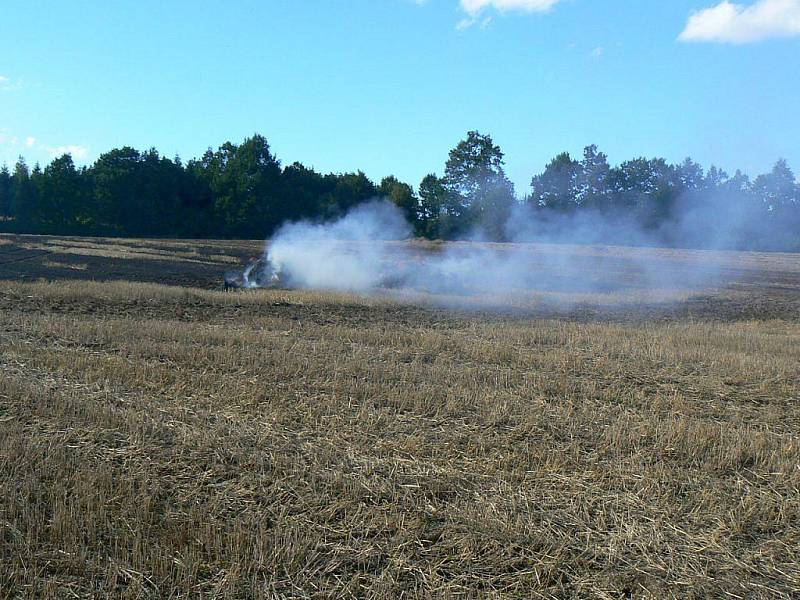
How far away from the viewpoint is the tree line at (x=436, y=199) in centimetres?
2942

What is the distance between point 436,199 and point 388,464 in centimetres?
4455

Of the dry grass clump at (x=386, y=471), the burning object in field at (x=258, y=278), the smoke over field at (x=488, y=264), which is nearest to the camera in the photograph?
the dry grass clump at (x=386, y=471)

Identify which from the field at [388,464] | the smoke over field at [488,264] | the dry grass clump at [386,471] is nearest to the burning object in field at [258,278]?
the smoke over field at [488,264]

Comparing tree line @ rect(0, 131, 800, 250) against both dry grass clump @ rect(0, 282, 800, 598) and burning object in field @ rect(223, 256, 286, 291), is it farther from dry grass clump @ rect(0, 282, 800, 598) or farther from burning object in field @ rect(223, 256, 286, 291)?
dry grass clump @ rect(0, 282, 800, 598)

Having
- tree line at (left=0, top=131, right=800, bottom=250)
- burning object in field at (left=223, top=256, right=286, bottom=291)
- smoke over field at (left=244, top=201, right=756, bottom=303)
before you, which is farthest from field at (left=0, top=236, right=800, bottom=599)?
tree line at (left=0, top=131, right=800, bottom=250)

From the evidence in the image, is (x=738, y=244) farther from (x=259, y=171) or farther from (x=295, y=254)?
(x=259, y=171)

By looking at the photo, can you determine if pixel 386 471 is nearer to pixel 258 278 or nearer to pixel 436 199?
pixel 258 278

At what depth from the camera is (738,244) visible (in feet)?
112

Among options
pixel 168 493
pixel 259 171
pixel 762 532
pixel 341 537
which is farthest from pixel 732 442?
pixel 259 171

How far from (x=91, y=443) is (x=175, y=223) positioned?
69.7m

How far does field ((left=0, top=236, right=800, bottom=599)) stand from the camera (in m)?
4.36

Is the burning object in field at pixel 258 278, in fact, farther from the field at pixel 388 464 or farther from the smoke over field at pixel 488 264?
the field at pixel 388 464

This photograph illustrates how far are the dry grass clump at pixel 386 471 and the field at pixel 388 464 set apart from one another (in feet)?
0.08

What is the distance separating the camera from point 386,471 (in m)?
5.96
